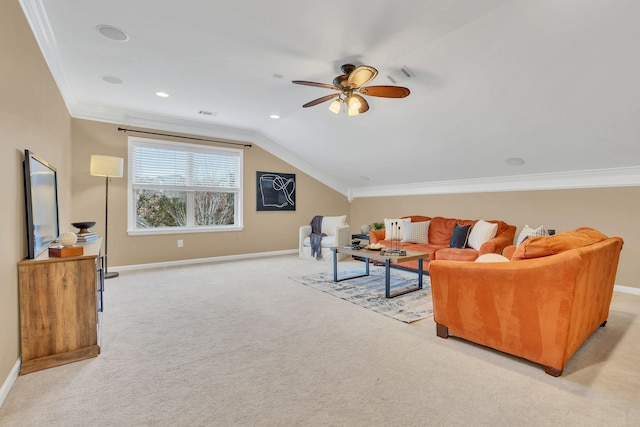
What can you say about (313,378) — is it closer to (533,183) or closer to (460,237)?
(460,237)

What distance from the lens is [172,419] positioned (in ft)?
5.15

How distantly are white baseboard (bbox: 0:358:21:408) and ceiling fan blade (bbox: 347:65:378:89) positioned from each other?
10.3 feet

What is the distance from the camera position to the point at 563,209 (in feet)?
14.0

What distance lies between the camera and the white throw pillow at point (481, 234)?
4.41 m

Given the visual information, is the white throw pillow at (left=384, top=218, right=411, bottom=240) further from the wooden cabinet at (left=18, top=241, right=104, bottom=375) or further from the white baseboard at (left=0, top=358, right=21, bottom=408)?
the white baseboard at (left=0, top=358, right=21, bottom=408)

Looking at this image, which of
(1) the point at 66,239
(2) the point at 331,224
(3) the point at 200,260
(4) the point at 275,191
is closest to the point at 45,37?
(1) the point at 66,239

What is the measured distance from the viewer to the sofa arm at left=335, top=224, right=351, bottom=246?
5637 mm

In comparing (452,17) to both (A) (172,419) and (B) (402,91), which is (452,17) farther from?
(A) (172,419)

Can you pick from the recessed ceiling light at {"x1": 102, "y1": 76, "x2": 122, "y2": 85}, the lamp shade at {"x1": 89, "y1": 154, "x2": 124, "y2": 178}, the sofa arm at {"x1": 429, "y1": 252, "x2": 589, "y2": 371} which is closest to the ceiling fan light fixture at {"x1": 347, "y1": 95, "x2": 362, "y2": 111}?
the sofa arm at {"x1": 429, "y1": 252, "x2": 589, "y2": 371}

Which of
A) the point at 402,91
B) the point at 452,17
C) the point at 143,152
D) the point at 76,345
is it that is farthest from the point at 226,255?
the point at 452,17

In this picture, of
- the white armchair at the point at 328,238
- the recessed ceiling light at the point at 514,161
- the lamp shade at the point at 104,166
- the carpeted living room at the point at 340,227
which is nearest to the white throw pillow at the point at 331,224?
the white armchair at the point at 328,238

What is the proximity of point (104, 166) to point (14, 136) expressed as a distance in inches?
100

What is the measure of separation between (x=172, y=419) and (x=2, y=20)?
2.40 m

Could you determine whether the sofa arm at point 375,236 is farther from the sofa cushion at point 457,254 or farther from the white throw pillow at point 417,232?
the sofa cushion at point 457,254
